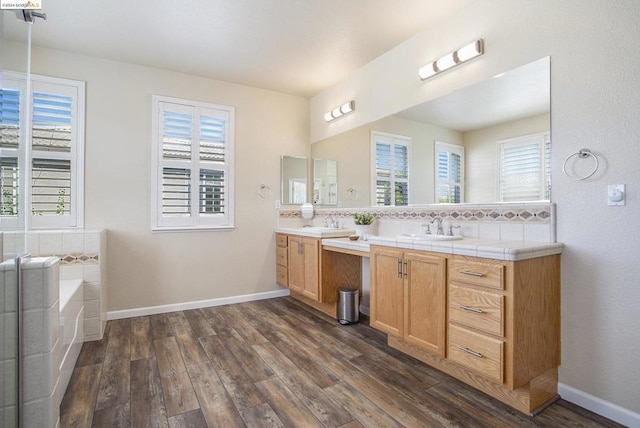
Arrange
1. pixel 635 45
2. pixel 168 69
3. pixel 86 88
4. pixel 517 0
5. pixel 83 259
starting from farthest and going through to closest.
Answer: pixel 168 69
pixel 86 88
pixel 83 259
pixel 517 0
pixel 635 45

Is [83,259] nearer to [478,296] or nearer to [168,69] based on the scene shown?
[168,69]

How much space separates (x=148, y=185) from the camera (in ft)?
11.4

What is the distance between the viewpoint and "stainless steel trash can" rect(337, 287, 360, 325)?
10.5ft

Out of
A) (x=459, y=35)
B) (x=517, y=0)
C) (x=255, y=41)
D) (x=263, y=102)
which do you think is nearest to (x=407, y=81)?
(x=459, y=35)

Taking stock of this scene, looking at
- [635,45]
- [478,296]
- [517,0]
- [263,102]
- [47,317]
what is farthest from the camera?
[263,102]

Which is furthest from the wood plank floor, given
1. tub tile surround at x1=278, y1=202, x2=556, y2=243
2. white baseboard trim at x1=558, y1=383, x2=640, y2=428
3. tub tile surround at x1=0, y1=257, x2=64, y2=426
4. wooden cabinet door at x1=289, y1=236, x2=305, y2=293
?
tub tile surround at x1=278, y1=202, x2=556, y2=243

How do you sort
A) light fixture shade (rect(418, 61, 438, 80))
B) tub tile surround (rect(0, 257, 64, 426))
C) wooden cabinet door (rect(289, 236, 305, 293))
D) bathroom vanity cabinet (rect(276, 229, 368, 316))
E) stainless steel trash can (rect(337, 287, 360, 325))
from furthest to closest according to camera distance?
wooden cabinet door (rect(289, 236, 305, 293)) → bathroom vanity cabinet (rect(276, 229, 368, 316)) → stainless steel trash can (rect(337, 287, 360, 325)) → light fixture shade (rect(418, 61, 438, 80)) → tub tile surround (rect(0, 257, 64, 426))

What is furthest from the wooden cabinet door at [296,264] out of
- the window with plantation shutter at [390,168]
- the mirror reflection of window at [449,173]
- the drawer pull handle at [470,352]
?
the drawer pull handle at [470,352]

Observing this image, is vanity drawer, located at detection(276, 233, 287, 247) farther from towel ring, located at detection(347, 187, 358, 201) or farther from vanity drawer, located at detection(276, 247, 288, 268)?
towel ring, located at detection(347, 187, 358, 201)

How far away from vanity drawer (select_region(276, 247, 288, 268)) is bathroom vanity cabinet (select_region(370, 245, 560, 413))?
1.92 meters

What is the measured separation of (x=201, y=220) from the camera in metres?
3.74

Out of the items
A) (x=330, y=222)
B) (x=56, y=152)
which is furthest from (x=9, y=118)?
(x=330, y=222)

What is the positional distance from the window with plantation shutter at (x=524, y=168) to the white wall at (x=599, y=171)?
0.06 metres

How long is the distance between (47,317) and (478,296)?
212cm
